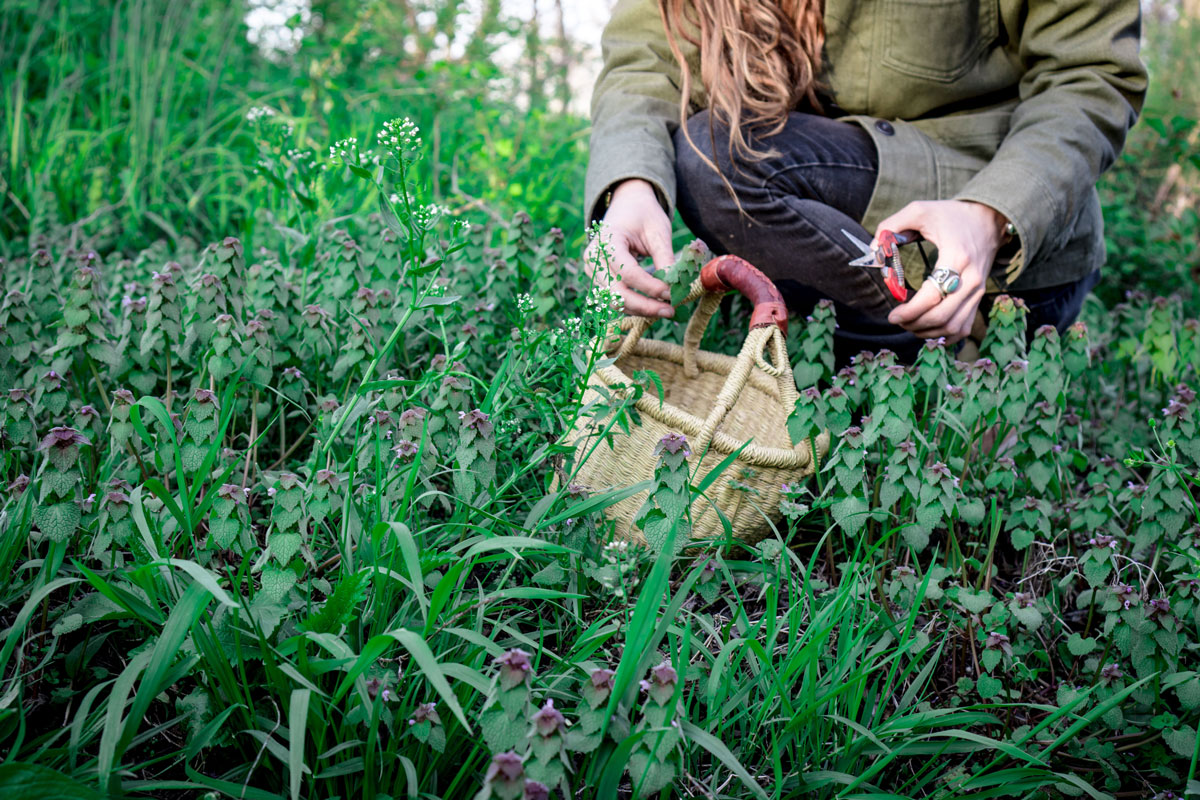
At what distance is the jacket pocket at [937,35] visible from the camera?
2.04m

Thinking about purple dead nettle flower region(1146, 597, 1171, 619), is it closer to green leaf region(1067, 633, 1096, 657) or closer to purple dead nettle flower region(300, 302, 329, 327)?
green leaf region(1067, 633, 1096, 657)

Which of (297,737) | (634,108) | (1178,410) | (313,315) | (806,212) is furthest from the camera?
(634,108)

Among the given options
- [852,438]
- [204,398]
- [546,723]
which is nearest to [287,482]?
[204,398]

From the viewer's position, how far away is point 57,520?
3.75 ft

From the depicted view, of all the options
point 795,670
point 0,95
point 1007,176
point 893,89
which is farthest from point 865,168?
point 0,95

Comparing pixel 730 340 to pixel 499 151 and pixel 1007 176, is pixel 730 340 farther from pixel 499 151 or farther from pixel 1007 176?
pixel 499 151

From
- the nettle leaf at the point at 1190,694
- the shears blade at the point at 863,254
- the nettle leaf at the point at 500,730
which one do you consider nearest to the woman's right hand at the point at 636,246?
the shears blade at the point at 863,254

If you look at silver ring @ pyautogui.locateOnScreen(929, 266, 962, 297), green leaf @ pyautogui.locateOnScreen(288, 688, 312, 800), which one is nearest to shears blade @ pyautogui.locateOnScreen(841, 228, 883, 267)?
silver ring @ pyautogui.locateOnScreen(929, 266, 962, 297)

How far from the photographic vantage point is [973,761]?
1370 millimetres

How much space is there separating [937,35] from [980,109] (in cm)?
27

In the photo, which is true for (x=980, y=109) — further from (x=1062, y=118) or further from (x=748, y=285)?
(x=748, y=285)

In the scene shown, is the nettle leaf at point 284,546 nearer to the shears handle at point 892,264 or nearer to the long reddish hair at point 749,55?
the shears handle at point 892,264

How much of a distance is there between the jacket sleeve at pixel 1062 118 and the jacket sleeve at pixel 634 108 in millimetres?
686

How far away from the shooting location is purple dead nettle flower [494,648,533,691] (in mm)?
958
